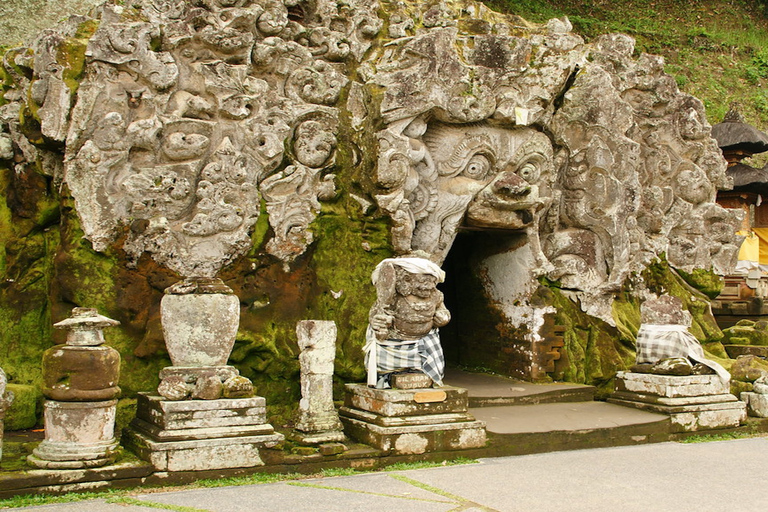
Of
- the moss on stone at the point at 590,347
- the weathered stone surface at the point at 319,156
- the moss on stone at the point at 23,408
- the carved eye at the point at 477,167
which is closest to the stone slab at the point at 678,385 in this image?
the moss on stone at the point at 590,347

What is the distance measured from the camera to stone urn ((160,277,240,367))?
575cm

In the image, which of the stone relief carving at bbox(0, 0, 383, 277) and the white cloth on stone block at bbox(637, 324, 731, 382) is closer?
the stone relief carving at bbox(0, 0, 383, 277)

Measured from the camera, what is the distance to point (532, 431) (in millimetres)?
6688

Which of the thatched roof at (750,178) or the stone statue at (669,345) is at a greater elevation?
the thatched roof at (750,178)

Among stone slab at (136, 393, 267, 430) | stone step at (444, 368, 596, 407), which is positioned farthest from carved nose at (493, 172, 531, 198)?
stone slab at (136, 393, 267, 430)

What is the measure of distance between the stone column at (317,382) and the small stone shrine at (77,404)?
1448 mm

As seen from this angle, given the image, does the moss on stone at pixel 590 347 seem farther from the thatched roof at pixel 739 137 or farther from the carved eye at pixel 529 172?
the thatched roof at pixel 739 137

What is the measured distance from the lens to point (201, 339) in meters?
5.77

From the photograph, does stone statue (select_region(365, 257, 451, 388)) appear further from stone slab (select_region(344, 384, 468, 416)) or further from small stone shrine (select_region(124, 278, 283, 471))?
small stone shrine (select_region(124, 278, 283, 471))

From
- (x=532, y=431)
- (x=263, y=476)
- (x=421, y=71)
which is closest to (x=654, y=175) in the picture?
(x=421, y=71)

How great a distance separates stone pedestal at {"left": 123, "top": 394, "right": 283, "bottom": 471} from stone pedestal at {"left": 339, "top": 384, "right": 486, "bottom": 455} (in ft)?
2.73

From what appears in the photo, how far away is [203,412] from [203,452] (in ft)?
0.93

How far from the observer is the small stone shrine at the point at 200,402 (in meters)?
5.37

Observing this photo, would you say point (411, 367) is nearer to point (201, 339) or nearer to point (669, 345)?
point (201, 339)
